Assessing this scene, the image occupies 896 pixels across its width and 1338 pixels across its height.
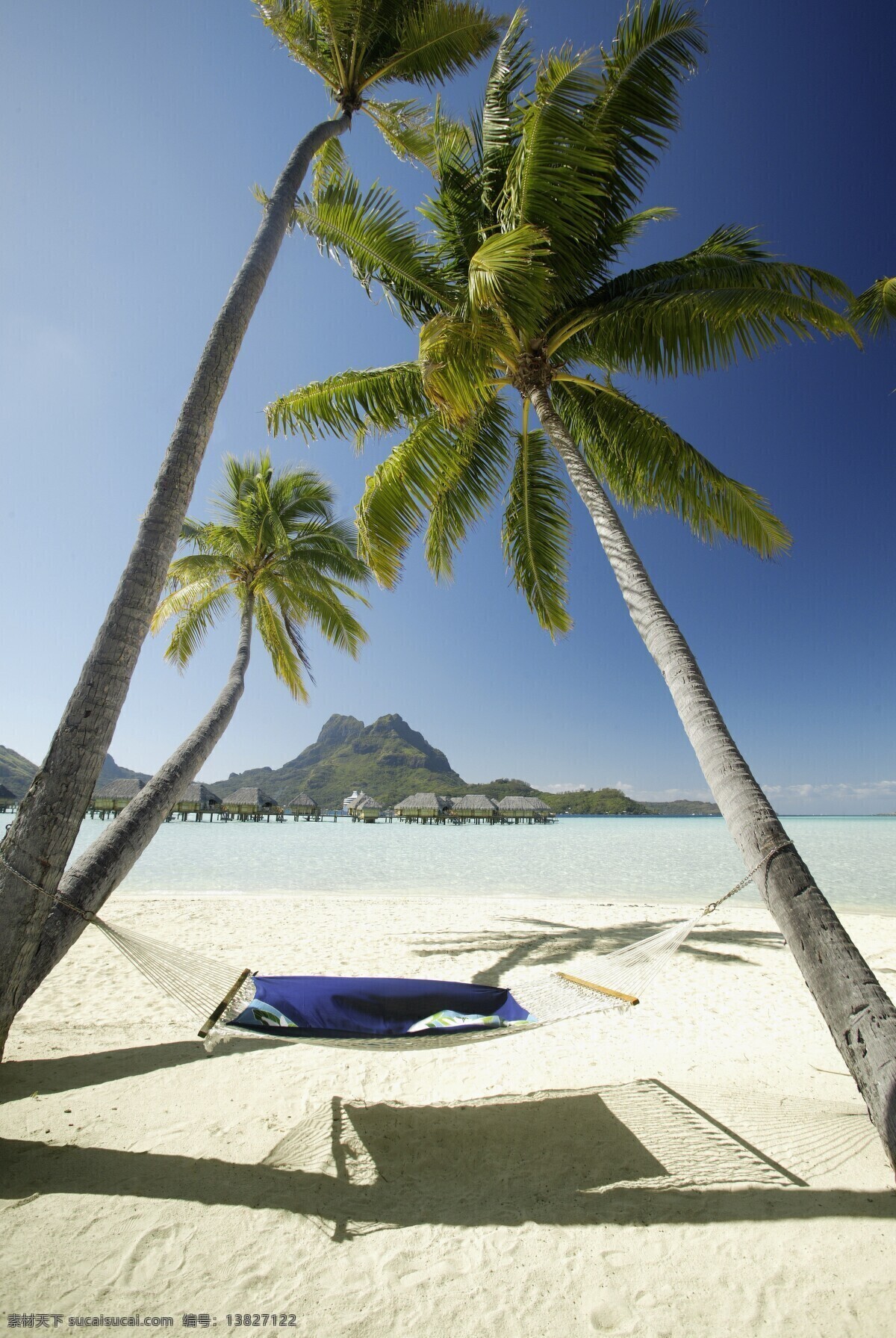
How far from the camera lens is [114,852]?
3.07 m

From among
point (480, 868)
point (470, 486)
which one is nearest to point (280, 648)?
point (470, 486)

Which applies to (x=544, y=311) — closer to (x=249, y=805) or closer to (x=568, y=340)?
(x=568, y=340)

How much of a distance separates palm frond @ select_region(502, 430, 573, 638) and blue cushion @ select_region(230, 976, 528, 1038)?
12.7ft

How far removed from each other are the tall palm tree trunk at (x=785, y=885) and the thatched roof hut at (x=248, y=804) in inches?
1690

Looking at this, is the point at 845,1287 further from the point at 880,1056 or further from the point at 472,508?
the point at 472,508

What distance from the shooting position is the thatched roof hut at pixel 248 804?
42156 millimetres

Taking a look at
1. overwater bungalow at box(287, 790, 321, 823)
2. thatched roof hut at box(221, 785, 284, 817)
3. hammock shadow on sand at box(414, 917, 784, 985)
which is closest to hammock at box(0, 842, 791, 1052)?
hammock shadow on sand at box(414, 917, 784, 985)

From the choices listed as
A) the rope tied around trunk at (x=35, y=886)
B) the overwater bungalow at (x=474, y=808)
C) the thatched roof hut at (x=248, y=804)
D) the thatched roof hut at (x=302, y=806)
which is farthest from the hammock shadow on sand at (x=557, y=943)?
the overwater bungalow at (x=474, y=808)

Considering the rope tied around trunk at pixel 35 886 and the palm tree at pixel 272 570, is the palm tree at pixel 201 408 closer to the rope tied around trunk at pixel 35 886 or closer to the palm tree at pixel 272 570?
the rope tied around trunk at pixel 35 886

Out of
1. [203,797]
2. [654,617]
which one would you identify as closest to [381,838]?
[203,797]

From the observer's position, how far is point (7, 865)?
2.32 meters

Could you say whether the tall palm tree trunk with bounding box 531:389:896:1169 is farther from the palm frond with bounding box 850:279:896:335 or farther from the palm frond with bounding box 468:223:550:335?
the palm frond with bounding box 850:279:896:335

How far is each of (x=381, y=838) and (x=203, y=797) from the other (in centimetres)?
1797

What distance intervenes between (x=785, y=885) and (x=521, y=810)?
5066 cm
